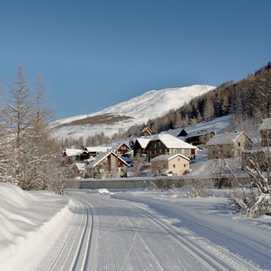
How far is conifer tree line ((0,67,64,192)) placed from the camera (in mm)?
38781

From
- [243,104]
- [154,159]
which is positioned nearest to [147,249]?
[154,159]

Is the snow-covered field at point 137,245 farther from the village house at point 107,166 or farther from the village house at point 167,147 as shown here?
the village house at point 167,147

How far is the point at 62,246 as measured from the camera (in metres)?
11.5

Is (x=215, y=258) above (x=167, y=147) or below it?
below

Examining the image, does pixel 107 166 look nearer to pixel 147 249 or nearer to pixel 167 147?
pixel 167 147

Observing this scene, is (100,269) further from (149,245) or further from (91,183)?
(91,183)

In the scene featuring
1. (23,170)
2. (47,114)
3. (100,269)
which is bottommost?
(100,269)

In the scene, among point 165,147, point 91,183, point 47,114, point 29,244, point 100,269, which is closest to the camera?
point 100,269

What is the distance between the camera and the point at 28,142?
4303 centimetres

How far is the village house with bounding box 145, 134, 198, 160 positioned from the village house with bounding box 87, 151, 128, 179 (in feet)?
26.2

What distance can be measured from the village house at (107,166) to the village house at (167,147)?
798 cm

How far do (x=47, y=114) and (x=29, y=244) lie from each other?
3825 centimetres

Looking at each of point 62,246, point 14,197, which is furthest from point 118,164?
point 62,246

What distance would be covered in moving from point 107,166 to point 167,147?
45.6ft
